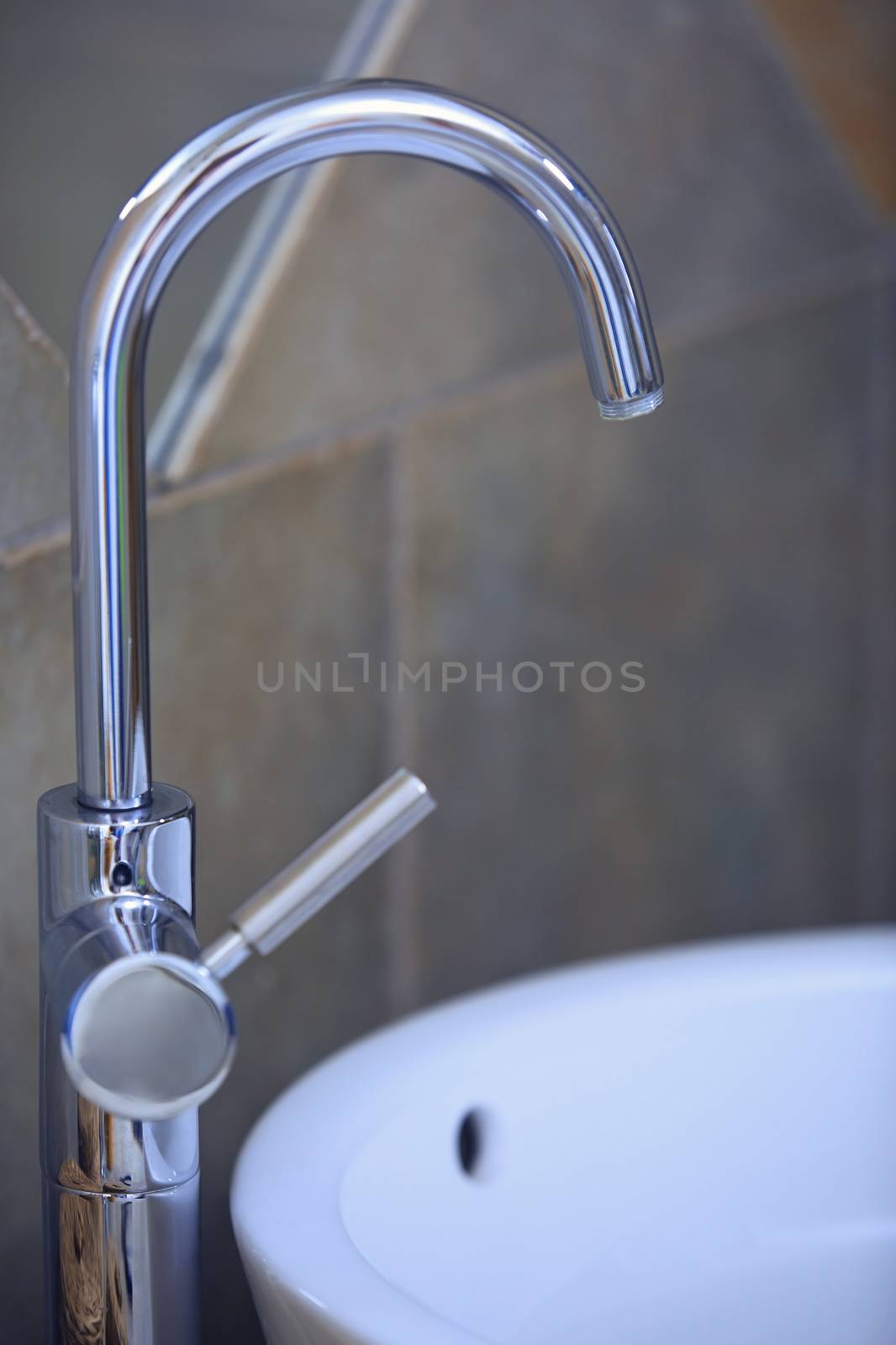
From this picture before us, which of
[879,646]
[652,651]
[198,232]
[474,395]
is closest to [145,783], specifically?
[198,232]

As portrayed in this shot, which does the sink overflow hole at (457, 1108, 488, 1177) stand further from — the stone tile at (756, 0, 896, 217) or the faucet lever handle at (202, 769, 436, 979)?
the stone tile at (756, 0, 896, 217)

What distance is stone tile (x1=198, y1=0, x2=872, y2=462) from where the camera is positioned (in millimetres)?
739

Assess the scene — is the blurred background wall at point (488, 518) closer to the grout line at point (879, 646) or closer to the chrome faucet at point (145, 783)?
the grout line at point (879, 646)

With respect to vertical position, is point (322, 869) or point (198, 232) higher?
point (198, 232)

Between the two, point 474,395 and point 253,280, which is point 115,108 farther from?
point 474,395

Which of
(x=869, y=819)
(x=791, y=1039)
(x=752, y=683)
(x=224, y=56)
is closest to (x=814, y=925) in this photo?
(x=869, y=819)

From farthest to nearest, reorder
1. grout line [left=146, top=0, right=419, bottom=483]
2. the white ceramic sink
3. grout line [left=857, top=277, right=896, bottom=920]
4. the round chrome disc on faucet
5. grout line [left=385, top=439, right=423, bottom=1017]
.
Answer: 1. grout line [left=857, top=277, right=896, bottom=920]
2. grout line [left=385, top=439, right=423, bottom=1017]
3. grout line [left=146, top=0, right=419, bottom=483]
4. the white ceramic sink
5. the round chrome disc on faucet

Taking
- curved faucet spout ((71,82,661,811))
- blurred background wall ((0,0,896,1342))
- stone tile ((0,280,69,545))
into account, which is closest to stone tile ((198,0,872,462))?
blurred background wall ((0,0,896,1342))

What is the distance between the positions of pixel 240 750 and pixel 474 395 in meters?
0.25

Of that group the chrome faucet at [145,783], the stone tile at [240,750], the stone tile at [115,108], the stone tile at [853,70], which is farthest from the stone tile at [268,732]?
the stone tile at [853,70]

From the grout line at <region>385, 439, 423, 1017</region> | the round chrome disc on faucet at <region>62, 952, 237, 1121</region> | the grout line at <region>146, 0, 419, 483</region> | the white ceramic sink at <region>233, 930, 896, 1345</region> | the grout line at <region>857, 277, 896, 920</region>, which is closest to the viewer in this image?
the round chrome disc on faucet at <region>62, 952, 237, 1121</region>

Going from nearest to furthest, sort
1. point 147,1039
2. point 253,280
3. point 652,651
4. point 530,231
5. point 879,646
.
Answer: point 147,1039 < point 253,280 < point 530,231 < point 652,651 < point 879,646

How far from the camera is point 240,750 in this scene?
0.74 meters

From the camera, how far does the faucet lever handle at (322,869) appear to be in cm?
44
